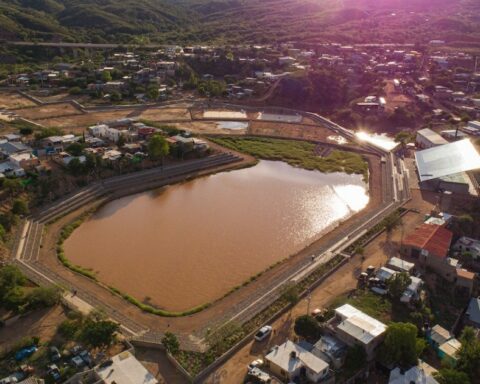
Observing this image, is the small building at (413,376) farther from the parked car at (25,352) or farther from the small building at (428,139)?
the small building at (428,139)

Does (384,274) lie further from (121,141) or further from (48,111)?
(48,111)

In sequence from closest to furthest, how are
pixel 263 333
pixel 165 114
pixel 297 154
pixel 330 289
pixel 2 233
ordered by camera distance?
1. pixel 263 333
2. pixel 330 289
3. pixel 2 233
4. pixel 297 154
5. pixel 165 114

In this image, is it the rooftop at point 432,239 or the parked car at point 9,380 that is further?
the rooftop at point 432,239

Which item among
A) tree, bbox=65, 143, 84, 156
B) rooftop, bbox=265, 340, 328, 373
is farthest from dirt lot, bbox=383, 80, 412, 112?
rooftop, bbox=265, 340, 328, 373

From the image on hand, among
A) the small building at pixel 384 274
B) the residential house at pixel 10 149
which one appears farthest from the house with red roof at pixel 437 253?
the residential house at pixel 10 149

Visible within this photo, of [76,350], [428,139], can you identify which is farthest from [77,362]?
[428,139]

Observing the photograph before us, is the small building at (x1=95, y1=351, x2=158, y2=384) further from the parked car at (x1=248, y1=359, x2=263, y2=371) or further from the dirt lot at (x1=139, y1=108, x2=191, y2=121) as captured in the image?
the dirt lot at (x1=139, y1=108, x2=191, y2=121)

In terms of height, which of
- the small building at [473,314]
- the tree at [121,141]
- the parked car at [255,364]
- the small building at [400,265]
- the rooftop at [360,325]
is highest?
the tree at [121,141]
